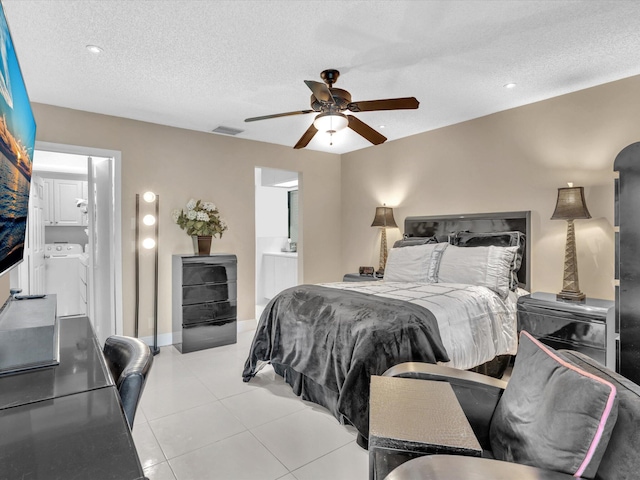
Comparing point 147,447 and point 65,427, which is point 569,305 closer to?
point 147,447

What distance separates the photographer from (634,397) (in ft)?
3.03

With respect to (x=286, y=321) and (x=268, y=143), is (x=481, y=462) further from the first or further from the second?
(x=268, y=143)

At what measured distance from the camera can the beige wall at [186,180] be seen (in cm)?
378

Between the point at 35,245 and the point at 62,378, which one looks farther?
the point at 35,245

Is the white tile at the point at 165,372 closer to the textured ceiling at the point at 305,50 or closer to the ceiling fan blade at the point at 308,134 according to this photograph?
the ceiling fan blade at the point at 308,134

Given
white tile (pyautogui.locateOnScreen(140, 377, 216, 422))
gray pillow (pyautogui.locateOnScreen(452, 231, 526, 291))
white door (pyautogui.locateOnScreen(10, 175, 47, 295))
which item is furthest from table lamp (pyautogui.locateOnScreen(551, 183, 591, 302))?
white door (pyautogui.locateOnScreen(10, 175, 47, 295))

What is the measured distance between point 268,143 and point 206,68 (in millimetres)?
2203

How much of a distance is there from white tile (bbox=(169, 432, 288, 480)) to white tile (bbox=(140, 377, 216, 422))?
61 cm

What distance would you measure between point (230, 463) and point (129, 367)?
4.01ft

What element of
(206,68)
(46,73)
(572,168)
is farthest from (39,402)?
(572,168)

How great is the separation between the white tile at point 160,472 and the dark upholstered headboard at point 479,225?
3282mm

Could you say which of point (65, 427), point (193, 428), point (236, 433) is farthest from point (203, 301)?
point (65, 427)

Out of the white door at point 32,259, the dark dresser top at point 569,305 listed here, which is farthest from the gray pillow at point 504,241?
the white door at point 32,259

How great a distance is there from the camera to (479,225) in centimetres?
388
